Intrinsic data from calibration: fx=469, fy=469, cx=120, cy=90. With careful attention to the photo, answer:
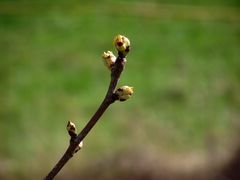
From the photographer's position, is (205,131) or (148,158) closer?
(148,158)

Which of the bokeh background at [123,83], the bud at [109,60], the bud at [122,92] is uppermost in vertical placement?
the bud at [109,60]

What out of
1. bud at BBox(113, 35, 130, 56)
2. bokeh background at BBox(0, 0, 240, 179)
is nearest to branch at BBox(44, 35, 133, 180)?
bud at BBox(113, 35, 130, 56)


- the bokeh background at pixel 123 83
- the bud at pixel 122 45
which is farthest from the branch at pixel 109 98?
the bokeh background at pixel 123 83

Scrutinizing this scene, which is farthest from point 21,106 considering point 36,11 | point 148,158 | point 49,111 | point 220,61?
point 220,61

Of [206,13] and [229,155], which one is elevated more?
[206,13]

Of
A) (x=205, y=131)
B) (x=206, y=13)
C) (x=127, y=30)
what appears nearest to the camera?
(x=205, y=131)

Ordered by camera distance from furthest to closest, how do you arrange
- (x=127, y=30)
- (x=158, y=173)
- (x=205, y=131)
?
1. (x=127, y=30)
2. (x=205, y=131)
3. (x=158, y=173)

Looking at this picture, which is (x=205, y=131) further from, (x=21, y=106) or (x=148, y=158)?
(x=21, y=106)

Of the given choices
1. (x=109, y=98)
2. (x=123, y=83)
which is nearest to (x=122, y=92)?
(x=109, y=98)

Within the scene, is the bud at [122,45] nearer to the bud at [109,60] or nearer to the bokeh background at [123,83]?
the bud at [109,60]
